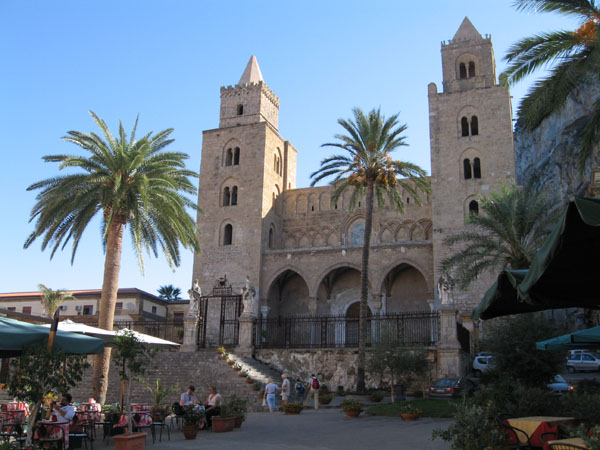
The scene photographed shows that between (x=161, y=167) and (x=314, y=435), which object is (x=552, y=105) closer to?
(x=314, y=435)

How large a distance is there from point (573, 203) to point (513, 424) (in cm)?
382

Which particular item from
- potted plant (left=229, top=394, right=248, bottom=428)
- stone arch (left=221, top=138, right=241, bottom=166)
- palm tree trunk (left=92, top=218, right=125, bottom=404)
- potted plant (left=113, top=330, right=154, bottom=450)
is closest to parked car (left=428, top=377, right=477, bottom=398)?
potted plant (left=229, top=394, right=248, bottom=428)

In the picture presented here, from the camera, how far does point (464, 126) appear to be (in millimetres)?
32031

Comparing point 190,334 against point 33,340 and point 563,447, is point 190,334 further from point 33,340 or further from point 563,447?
point 563,447

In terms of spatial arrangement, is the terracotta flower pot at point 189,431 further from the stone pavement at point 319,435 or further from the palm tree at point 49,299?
the palm tree at point 49,299

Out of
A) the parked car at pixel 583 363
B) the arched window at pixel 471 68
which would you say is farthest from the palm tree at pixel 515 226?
the arched window at pixel 471 68

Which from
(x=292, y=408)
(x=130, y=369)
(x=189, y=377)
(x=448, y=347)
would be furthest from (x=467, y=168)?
(x=130, y=369)

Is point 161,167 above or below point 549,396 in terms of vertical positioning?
above

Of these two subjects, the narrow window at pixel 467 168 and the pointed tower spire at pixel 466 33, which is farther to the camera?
the pointed tower spire at pixel 466 33

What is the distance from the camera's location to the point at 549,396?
9.82m

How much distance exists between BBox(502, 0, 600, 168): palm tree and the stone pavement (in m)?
6.53

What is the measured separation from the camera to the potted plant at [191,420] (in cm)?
1147

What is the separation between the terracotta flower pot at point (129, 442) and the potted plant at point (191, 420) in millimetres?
1807

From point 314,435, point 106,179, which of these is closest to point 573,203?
point 314,435
